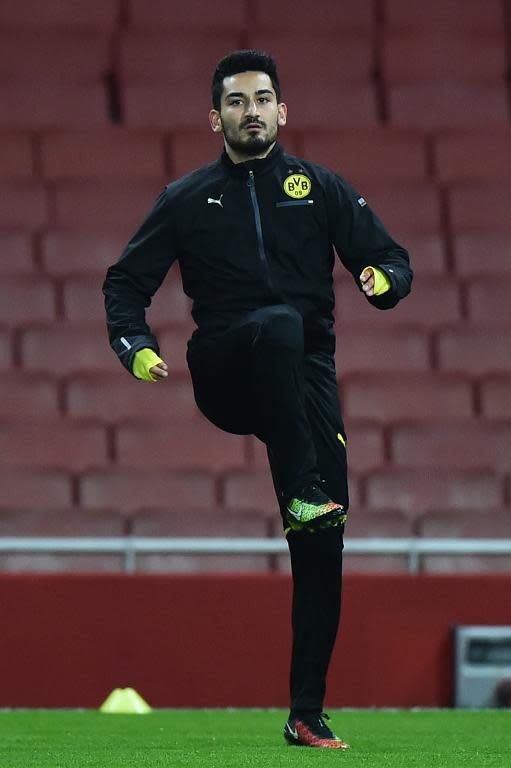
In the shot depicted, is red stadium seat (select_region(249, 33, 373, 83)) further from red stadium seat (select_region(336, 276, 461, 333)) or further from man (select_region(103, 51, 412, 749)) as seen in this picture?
man (select_region(103, 51, 412, 749))

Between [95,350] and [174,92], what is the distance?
1.98m

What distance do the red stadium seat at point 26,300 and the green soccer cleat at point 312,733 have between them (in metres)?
4.69

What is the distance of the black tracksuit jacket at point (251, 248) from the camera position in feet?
14.1

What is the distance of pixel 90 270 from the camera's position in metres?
8.98

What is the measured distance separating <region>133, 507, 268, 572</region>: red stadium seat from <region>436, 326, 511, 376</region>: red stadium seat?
62.6 inches

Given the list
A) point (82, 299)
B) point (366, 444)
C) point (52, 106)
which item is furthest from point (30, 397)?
point (52, 106)

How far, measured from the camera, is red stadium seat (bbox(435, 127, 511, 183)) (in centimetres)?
966

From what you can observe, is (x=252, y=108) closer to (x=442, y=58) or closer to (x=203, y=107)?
(x=203, y=107)

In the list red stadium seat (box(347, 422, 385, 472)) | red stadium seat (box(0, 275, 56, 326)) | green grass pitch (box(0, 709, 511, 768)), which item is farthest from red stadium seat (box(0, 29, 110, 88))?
green grass pitch (box(0, 709, 511, 768))

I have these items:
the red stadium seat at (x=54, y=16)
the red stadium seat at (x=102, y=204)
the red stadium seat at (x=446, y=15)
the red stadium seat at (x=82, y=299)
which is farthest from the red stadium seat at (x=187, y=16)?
the red stadium seat at (x=82, y=299)

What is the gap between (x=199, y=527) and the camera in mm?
7582

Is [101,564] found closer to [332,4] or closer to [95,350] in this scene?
[95,350]

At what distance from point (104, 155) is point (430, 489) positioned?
291 cm

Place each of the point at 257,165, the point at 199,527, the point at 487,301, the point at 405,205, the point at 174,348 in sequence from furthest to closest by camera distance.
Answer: the point at 405,205
the point at 487,301
the point at 174,348
the point at 199,527
the point at 257,165
